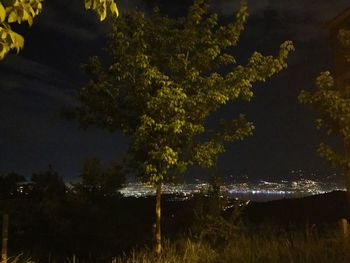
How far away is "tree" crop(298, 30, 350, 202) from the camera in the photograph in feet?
32.5

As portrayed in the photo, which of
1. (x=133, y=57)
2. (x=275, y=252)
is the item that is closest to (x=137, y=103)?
(x=133, y=57)

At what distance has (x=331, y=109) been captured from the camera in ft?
32.7

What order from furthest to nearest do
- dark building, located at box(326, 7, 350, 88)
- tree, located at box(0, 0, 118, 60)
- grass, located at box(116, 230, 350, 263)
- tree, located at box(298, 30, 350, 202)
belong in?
dark building, located at box(326, 7, 350, 88), tree, located at box(298, 30, 350, 202), grass, located at box(116, 230, 350, 263), tree, located at box(0, 0, 118, 60)

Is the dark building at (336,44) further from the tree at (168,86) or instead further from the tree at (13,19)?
the tree at (13,19)

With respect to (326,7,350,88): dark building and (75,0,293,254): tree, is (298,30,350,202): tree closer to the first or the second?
(75,0,293,254): tree

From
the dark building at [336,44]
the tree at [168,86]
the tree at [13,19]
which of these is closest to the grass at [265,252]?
the tree at [168,86]

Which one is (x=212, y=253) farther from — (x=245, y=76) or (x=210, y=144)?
(x=245, y=76)

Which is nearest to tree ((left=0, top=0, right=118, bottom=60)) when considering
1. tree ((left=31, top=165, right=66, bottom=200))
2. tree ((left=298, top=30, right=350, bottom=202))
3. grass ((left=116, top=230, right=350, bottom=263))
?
grass ((left=116, top=230, right=350, bottom=263))

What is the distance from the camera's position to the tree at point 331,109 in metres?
9.91

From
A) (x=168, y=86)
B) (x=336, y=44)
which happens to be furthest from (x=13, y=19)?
(x=336, y=44)

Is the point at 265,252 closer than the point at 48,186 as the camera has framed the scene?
Yes

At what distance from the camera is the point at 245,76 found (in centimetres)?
1012

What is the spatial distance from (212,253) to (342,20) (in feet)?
42.9

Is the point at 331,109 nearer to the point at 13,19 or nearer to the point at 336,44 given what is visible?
the point at 13,19
